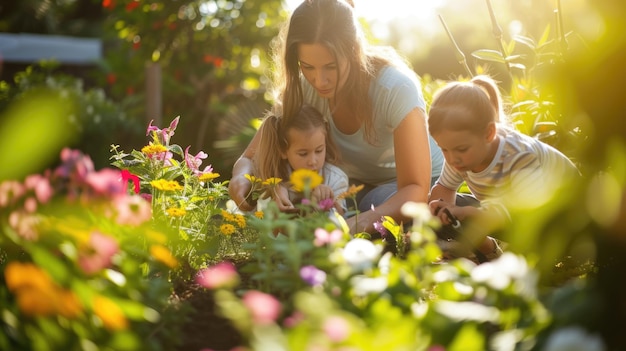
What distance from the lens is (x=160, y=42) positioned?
8.70 metres

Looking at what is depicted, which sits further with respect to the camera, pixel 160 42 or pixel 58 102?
pixel 160 42

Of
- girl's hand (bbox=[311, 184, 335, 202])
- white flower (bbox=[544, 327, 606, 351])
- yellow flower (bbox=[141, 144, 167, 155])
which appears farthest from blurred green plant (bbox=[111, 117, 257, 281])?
white flower (bbox=[544, 327, 606, 351])

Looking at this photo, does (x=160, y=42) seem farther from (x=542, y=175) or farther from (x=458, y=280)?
(x=458, y=280)

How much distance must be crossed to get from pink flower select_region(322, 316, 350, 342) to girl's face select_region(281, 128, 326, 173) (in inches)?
89.1

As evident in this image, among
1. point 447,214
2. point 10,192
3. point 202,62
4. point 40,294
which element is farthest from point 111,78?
point 40,294

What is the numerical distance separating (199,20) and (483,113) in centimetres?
660

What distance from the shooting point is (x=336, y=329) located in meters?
1.04

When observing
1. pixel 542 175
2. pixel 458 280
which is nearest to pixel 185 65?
pixel 542 175

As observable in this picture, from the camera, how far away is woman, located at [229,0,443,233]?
3113 millimetres

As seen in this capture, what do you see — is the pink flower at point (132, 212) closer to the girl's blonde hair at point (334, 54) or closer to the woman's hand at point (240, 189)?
the woman's hand at point (240, 189)

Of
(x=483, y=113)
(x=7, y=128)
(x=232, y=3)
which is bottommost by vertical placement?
(x=7, y=128)

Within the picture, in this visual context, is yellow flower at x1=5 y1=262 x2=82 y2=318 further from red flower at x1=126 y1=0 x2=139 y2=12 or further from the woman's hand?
red flower at x1=126 y1=0 x2=139 y2=12

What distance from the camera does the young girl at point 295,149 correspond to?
3.31 metres

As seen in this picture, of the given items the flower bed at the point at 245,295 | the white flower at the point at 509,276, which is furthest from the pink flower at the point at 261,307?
the white flower at the point at 509,276
